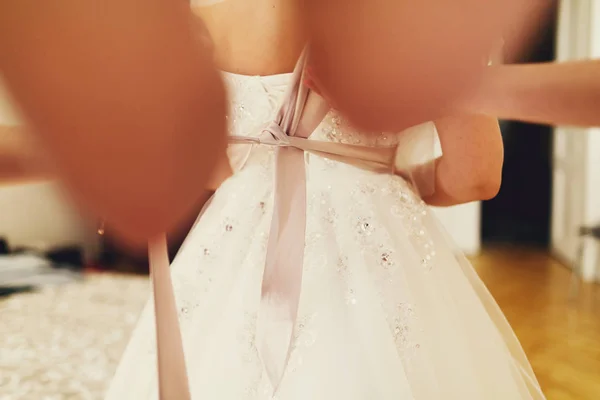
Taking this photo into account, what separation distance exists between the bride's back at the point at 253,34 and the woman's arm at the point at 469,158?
9cm

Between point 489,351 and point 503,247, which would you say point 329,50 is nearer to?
point 489,351

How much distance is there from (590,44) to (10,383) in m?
1.23

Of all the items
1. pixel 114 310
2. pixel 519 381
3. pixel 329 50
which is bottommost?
pixel 114 310

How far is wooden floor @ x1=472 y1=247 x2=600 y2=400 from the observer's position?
129 cm

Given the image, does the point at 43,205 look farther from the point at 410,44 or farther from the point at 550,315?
the point at 550,315

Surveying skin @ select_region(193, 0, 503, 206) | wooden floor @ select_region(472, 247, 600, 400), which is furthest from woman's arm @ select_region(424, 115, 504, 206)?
wooden floor @ select_region(472, 247, 600, 400)

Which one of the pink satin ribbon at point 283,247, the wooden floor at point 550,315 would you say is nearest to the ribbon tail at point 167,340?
the pink satin ribbon at point 283,247

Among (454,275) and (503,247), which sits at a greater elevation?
(454,275)

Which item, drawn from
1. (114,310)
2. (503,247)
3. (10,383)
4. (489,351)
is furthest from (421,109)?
(503,247)

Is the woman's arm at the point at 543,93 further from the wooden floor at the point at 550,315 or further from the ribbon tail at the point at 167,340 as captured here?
the wooden floor at the point at 550,315

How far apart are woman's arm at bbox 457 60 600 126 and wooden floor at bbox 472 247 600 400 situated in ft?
3.91

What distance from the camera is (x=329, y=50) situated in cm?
14

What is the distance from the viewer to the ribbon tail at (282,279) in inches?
9.1

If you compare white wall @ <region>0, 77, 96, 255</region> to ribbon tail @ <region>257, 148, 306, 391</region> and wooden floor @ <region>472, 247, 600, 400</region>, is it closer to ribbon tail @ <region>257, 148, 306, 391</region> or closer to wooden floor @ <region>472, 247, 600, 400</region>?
ribbon tail @ <region>257, 148, 306, 391</region>
